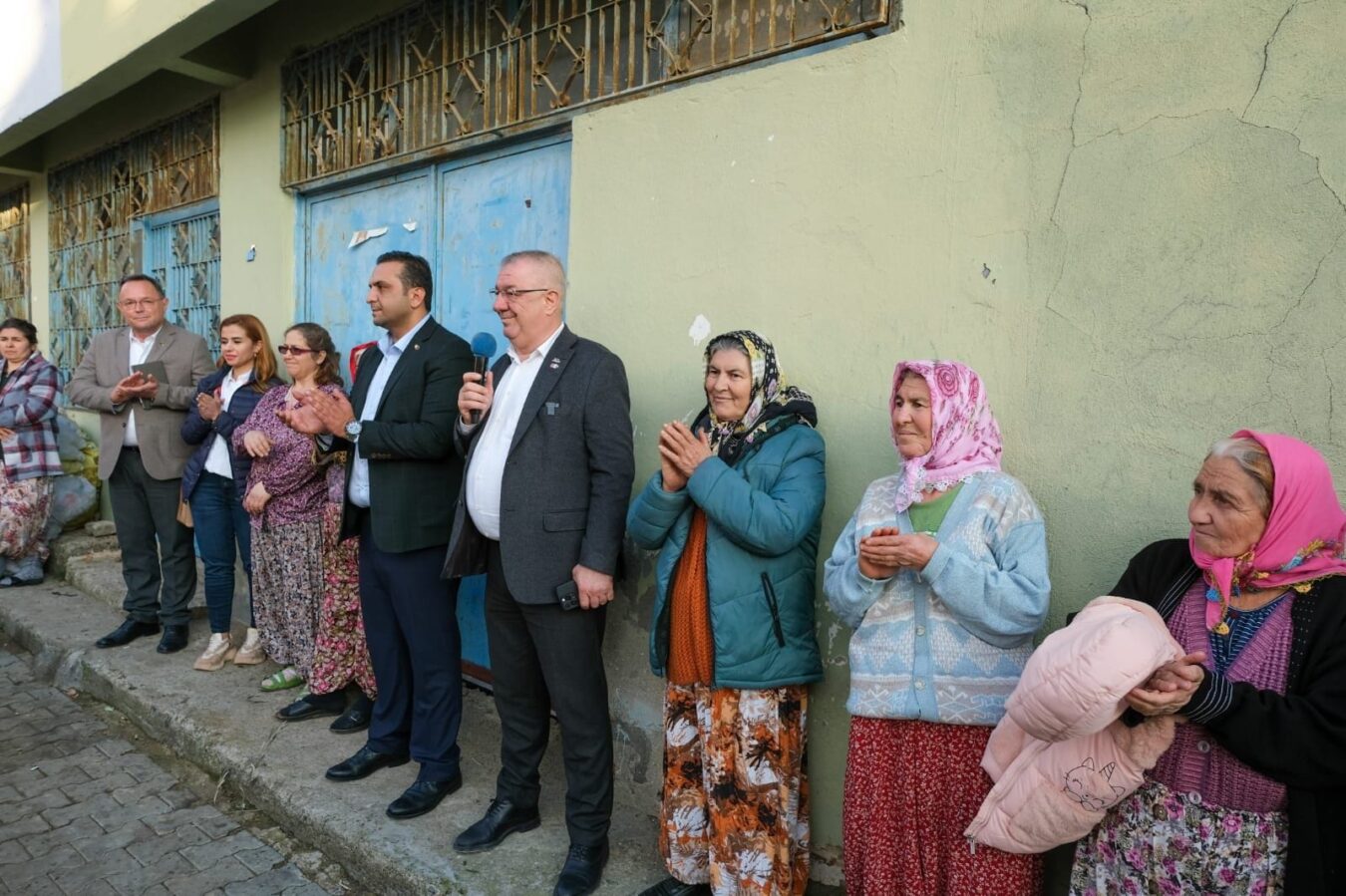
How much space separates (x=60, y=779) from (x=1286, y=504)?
4.54 meters

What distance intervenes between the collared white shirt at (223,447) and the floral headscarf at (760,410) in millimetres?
3045

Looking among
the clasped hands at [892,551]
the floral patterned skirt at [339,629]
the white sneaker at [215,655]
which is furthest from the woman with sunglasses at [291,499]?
the clasped hands at [892,551]

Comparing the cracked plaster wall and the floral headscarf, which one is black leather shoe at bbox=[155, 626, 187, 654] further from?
the floral headscarf

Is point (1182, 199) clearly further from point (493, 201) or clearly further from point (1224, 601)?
point (493, 201)

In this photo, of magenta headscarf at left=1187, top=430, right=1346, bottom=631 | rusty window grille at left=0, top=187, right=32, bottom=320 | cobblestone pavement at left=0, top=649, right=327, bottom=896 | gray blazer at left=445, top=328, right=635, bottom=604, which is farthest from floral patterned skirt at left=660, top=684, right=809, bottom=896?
rusty window grille at left=0, top=187, right=32, bottom=320

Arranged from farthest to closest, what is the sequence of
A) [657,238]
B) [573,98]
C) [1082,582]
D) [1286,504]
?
1. [573,98]
2. [657,238]
3. [1082,582]
4. [1286,504]

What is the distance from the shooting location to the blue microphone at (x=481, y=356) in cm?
294

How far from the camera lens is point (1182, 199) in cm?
213

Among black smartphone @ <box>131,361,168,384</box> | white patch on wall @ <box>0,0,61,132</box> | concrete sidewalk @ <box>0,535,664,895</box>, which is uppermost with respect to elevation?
white patch on wall @ <box>0,0,61,132</box>

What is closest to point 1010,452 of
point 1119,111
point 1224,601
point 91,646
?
point 1224,601

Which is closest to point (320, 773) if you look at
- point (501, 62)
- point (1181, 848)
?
point (1181, 848)

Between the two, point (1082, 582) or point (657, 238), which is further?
point (657, 238)

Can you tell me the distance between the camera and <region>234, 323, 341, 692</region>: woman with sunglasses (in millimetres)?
4051

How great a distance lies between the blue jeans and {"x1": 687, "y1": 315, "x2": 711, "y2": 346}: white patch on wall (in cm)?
276
